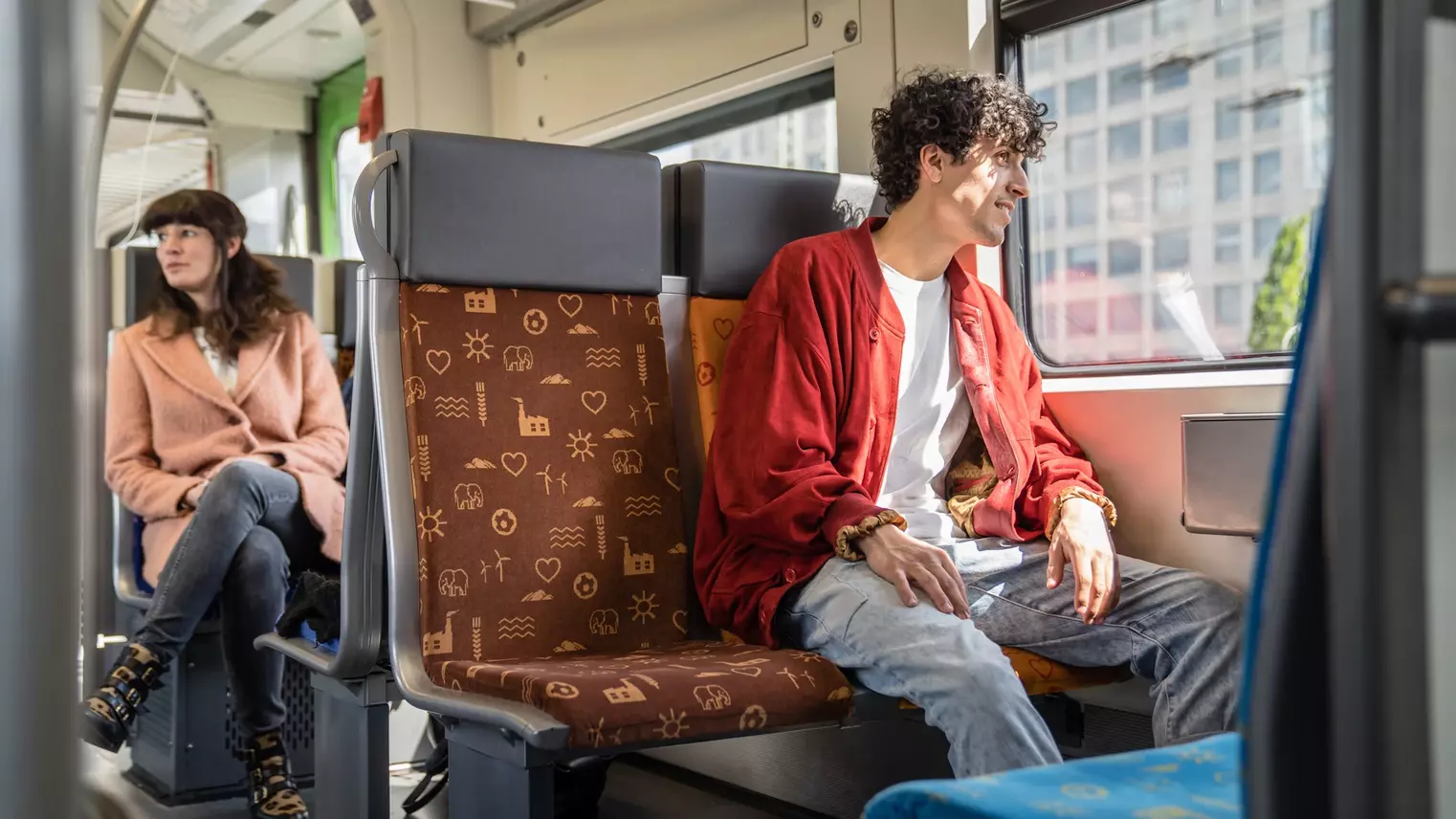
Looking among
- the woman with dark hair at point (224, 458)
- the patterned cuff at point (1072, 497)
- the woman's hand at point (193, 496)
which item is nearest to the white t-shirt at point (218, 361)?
the woman with dark hair at point (224, 458)

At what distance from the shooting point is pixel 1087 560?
2.19 meters

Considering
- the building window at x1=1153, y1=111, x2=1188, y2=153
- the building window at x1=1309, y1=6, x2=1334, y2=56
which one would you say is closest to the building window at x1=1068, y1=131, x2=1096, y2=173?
the building window at x1=1153, y1=111, x2=1188, y2=153

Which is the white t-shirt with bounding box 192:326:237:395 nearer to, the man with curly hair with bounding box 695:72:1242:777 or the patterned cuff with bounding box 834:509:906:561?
the man with curly hair with bounding box 695:72:1242:777

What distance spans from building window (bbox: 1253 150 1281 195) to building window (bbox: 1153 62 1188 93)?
232mm

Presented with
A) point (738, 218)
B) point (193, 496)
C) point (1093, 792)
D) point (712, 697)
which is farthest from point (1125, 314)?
point (193, 496)

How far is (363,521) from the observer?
218 cm

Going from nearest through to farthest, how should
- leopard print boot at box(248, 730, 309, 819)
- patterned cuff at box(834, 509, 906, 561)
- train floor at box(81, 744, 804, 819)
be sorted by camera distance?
patterned cuff at box(834, 509, 906, 561) < leopard print boot at box(248, 730, 309, 819) < train floor at box(81, 744, 804, 819)

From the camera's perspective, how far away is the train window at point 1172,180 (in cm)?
240

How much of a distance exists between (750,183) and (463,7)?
280cm

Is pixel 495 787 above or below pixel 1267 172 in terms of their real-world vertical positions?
below

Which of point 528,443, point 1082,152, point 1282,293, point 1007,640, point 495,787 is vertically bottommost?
point 495,787

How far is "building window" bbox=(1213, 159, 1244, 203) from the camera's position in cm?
247

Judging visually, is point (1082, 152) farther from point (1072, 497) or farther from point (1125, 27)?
point (1072, 497)

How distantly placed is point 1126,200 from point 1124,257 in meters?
0.11
